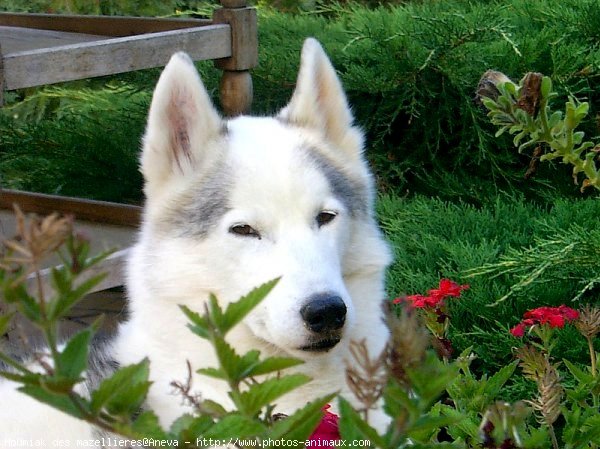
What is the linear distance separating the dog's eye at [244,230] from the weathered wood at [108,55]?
1.69 metres

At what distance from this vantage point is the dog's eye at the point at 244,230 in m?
2.33

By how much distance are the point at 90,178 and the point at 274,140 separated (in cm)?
365

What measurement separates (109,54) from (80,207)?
1.44m

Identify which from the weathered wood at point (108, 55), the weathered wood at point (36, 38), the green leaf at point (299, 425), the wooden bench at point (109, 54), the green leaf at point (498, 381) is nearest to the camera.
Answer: the green leaf at point (299, 425)

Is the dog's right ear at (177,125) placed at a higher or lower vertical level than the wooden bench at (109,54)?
higher

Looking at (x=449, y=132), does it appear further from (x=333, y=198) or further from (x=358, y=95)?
(x=333, y=198)

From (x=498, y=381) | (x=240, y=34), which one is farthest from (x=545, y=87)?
(x=240, y=34)

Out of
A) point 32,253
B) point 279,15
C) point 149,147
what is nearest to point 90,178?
point 279,15

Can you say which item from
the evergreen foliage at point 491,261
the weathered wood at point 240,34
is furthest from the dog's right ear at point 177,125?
the weathered wood at point 240,34

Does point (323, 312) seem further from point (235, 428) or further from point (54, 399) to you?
point (54, 399)

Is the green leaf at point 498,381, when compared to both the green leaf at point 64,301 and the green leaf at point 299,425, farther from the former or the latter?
the green leaf at point 64,301

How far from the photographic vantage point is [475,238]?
3.66 m

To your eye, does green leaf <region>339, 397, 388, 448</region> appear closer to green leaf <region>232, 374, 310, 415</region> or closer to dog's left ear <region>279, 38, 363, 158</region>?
green leaf <region>232, 374, 310, 415</region>

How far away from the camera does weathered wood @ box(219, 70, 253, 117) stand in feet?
15.5
